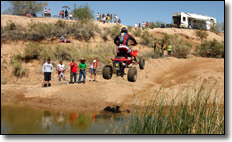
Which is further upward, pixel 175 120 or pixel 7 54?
pixel 7 54

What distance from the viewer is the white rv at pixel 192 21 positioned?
127 feet

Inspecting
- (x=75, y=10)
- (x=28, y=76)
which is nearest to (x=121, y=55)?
(x=28, y=76)

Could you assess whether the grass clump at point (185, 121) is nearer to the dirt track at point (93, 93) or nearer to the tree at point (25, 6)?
the dirt track at point (93, 93)

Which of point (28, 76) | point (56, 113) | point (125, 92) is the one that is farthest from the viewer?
point (28, 76)

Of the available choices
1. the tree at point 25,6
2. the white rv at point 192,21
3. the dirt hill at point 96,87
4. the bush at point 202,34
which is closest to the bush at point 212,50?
the dirt hill at point 96,87

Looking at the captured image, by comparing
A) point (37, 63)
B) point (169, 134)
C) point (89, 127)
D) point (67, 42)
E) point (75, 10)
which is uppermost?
point (75, 10)

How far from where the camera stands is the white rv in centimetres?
3875

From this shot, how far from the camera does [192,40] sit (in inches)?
1437

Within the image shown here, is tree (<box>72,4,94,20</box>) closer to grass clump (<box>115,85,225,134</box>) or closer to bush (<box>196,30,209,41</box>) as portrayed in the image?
bush (<box>196,30,209,41</box>)

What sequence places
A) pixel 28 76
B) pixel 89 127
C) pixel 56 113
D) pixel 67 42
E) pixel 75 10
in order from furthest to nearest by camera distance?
1. pixel 75 10
2. pixel 67 42
3. pixel 28 76
4. pixel 56 113
5. pixel 89 127

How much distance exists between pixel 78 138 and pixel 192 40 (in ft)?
111

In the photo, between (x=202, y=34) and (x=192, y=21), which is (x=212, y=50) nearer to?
(x=202, y=34)

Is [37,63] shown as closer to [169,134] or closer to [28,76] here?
[28,76]

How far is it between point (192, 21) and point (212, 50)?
49.5 ft
